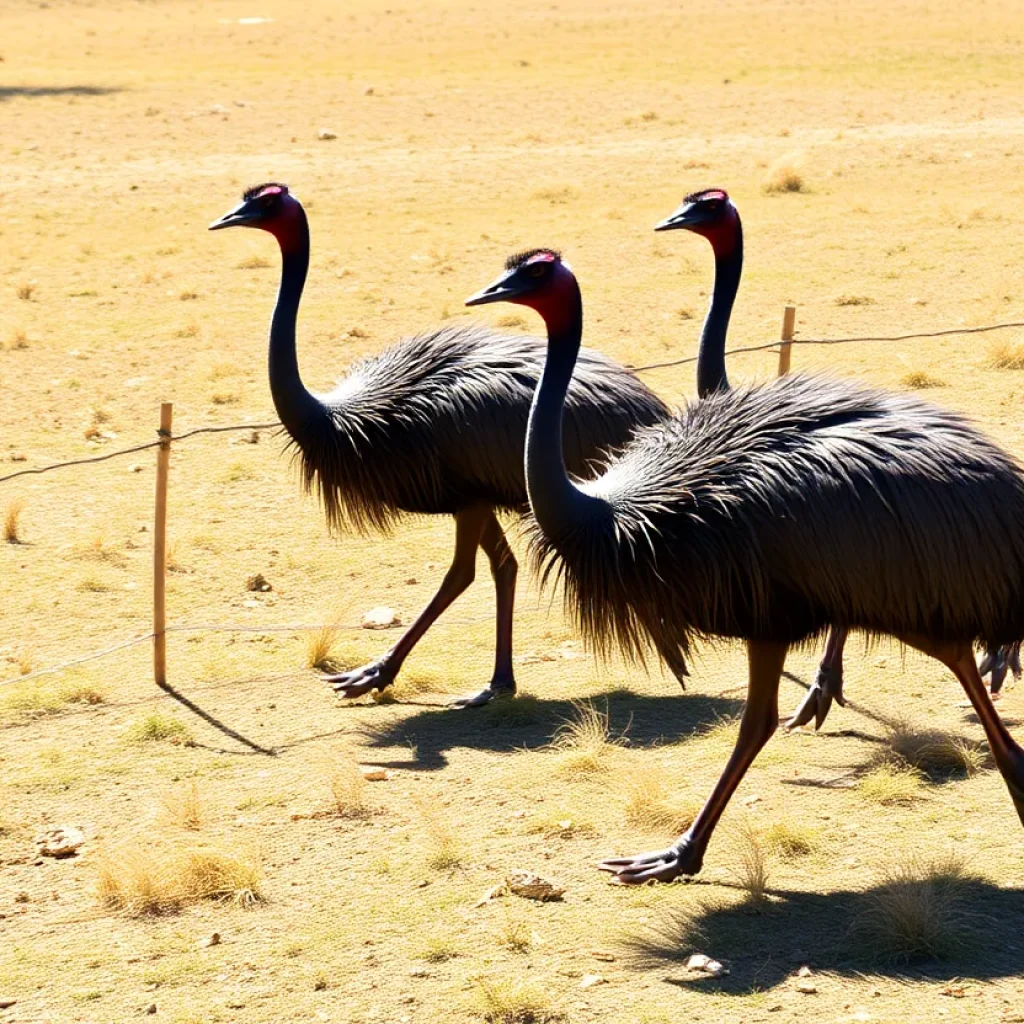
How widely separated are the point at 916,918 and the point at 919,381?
326 inches

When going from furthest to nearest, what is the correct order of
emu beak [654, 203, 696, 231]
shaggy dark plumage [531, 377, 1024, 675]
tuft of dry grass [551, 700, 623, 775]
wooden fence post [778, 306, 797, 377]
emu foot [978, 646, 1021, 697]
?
1. wooden fence post [778, 306, 797, 377]
2. emu beak [654, 203, 696, 231]
3. emu foot [978, 646, 1021, 697]
4. tuft of dry grass [551, 700, 623, 775]
5. shaggy dark plumage [531, 377, 1024, 675]

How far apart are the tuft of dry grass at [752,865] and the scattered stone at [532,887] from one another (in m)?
0.64

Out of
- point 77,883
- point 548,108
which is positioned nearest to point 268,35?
point 548,108

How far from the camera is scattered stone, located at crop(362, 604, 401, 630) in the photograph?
9.21 metres

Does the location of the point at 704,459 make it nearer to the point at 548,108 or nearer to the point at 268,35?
the point at 548,108

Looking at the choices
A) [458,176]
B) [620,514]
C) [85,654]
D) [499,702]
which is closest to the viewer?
[620,514]

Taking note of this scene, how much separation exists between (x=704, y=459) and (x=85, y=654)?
400cm

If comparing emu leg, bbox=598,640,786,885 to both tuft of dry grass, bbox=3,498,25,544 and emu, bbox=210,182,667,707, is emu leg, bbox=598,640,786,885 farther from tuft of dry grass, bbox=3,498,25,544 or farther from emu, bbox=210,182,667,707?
tuft of dry grass, bbox=3,498,25,544

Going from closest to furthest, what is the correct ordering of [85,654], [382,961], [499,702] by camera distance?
[382,961] → [499,702] → [85,654]

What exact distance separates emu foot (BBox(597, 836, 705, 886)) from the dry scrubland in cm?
7

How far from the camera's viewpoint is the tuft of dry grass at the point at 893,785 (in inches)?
269

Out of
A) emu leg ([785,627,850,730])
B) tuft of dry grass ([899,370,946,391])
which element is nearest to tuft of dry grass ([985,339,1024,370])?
tuft of dry grass ([899,370,946,391])

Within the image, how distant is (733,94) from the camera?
32.6m

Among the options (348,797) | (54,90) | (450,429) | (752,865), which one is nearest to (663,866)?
(752,865)
